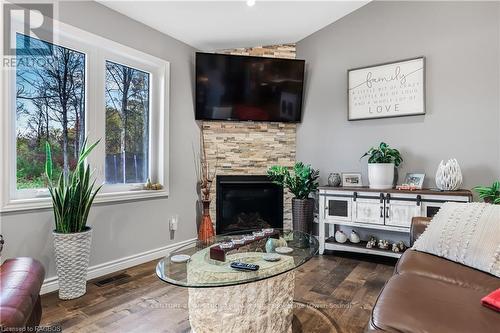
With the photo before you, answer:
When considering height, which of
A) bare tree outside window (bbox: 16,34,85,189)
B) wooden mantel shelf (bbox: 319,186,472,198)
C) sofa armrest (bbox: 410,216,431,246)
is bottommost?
sofa armrest (bbox: 410,216,431,246)

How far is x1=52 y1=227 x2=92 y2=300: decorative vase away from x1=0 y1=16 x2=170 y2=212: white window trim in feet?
1.19

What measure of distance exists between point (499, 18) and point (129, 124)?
380 cm

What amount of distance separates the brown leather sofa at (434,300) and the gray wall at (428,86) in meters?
1.87

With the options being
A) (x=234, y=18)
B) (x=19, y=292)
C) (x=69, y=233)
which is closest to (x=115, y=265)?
(x=69, y=233)

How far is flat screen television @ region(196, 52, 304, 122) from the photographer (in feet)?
12.3

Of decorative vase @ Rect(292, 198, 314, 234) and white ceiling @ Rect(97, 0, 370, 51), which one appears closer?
white ceiling @ Rect(97, 0, 370, 51)

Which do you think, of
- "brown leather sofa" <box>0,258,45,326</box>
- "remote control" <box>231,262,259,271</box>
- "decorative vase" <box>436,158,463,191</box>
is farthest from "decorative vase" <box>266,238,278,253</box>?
"decorative vase" <box>436,158,463,191</box>

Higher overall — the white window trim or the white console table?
the white window trim

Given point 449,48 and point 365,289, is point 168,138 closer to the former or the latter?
point 365,289

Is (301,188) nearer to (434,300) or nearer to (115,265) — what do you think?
(115,265)

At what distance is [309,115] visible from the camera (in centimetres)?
402

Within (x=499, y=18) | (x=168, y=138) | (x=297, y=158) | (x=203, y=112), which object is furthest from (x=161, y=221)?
(x=499, y=18)

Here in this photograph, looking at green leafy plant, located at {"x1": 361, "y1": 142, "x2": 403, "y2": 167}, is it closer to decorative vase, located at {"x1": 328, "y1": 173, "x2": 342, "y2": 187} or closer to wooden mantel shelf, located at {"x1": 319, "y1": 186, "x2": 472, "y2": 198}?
wooden mantel shelf, located at {"x1": 319, "y1": 186, "x2": 472, "y2": 198}

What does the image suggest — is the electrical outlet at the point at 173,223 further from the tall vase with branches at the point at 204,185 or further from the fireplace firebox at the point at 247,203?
the fireplace firebox at the point at 247,203
